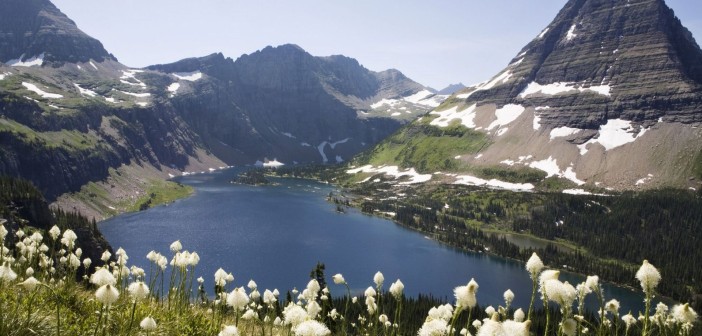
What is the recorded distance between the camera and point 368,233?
495ft

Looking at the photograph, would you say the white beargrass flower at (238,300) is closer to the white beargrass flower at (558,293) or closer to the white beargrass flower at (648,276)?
the white beargrass flower at (558,293)

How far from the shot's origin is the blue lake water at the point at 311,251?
328 feet

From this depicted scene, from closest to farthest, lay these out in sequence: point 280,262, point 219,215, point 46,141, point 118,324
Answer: point 118,324 → point 280,262 → point 219,215 → point 46,141

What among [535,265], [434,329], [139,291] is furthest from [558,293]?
[139,291]

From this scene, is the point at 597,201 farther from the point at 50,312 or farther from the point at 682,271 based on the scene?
the point at 50,312

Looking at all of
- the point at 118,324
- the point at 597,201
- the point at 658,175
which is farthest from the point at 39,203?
the point at 658,175

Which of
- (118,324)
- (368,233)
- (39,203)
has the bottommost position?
(368,233)

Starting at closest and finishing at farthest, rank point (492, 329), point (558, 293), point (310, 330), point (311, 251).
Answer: point (492, 329), point (310, 330), point (558, 293), point (311, 251)

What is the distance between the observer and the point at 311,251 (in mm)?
123312

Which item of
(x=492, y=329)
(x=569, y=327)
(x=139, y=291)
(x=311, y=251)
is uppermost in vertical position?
(x=492, y=329)

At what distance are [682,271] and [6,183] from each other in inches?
6199

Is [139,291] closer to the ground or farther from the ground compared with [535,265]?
closer to the ground

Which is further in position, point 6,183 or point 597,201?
point 597,201

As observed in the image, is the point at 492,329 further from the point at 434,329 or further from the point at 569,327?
the point at 569,327
